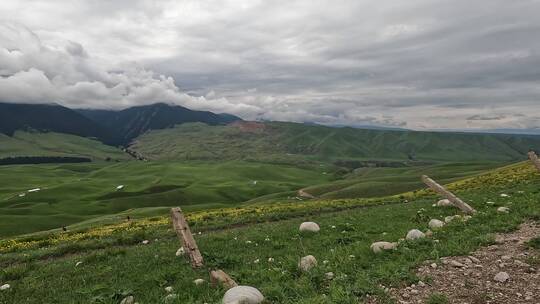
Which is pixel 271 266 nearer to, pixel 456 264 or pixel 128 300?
pixel 128 300

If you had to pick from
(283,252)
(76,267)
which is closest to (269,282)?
(283,252)

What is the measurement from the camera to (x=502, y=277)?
10633 mm

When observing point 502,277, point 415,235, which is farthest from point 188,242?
point 502,277

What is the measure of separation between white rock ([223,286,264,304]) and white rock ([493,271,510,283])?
6318mm

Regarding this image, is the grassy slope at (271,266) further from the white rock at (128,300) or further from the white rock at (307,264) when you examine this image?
the white rock at (128,300)

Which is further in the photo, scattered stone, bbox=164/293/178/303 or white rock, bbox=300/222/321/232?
white rock, bbox=300/222/321/232

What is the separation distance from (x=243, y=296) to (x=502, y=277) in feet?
22.7

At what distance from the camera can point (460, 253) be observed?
13023 millimetres

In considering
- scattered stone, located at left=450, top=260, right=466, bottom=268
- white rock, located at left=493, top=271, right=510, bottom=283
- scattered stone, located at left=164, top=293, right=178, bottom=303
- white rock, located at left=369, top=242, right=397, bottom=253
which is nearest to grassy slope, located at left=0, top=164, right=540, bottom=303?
scattered stone, located at left=164, top=293, right=178, bottom=303

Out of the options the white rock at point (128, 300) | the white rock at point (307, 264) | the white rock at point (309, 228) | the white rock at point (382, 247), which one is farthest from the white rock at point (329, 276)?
the white rock at point (309, 228)

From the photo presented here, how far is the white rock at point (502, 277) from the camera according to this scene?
34.7 ft

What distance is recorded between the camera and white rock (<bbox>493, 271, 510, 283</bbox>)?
34.7 ft

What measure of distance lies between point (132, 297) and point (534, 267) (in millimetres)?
11814

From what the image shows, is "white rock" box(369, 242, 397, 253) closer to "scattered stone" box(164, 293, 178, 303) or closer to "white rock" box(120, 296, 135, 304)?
"scattered stone" box(164, 293, 178, 303)
